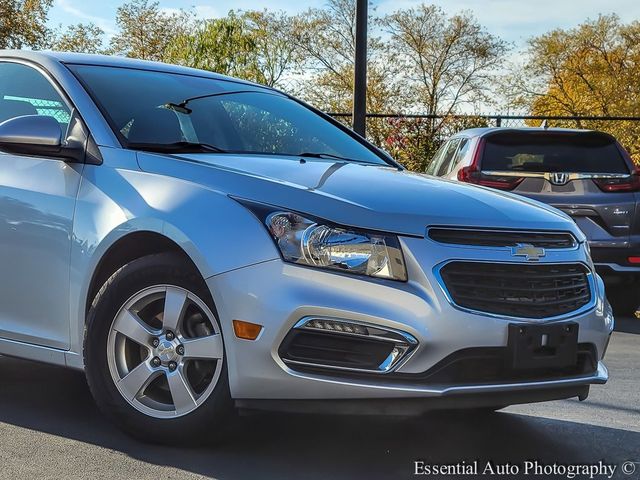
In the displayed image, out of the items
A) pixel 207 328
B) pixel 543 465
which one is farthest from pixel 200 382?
pixel 543 465

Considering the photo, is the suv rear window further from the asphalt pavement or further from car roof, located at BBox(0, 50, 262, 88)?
car roof, located at BBox(0, 50, 262, 88)

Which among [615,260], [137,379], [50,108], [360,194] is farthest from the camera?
[615,260]

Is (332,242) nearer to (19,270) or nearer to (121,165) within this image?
(121,165)

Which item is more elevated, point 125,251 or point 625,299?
point 125,251

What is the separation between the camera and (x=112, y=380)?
4.13m

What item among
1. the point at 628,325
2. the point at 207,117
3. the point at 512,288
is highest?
the point at 207,117

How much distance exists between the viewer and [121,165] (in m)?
4.29

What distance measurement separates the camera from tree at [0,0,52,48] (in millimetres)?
40250

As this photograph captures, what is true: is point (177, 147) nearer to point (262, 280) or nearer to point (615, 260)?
point (262, 280)

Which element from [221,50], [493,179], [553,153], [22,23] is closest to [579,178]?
[553,153]

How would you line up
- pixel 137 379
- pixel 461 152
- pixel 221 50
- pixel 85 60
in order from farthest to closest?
pixel 221 50 → pixel 461 152 → pixel 85 60 → pixel 137 379

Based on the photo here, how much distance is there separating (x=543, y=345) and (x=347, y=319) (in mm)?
743

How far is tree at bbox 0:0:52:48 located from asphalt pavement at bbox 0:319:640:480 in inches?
1467

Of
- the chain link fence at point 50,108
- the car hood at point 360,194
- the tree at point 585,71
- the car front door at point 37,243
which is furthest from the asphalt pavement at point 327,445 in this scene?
the tree at point 585,71
